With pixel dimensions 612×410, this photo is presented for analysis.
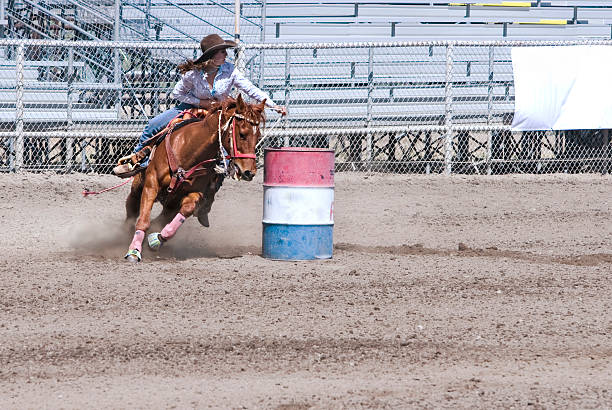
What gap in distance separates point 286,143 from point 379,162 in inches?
58.7

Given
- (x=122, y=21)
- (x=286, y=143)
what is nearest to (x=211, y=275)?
(x=286, y=143)

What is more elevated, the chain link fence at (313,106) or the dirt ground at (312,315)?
the chain link fence at (313,106)

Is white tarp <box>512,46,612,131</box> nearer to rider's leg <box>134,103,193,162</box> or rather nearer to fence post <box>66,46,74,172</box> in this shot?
fence post <box>66,46,74,172</box>

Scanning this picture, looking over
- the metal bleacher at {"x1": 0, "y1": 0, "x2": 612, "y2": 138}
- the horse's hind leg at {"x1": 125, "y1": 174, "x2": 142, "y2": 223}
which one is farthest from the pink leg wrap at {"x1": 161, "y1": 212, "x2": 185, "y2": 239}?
the metal bleacher at {"x1": 0, "y1": 0, "x2": 612, "y2": 138}

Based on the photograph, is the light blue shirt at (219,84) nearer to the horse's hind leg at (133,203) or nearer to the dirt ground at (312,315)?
the horse's hind leg at (133,203)

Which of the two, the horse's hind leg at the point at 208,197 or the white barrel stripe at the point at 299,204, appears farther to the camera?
the horse's hind leg at the point at 208,197

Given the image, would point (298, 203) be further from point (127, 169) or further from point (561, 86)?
point (561, 86)

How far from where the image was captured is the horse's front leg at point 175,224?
8.98 meters

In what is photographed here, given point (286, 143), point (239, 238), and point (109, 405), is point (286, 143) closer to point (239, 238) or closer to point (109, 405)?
point (239, 238)

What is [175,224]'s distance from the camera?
29.5 ft

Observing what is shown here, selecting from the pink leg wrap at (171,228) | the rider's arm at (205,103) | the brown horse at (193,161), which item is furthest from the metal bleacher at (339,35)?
the pink leg wrap at (171,228)

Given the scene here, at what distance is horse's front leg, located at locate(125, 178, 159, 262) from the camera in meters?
8.91

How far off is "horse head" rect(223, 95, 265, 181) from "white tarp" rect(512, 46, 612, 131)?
7551 mm

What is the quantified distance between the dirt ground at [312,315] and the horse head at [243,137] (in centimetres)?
94
